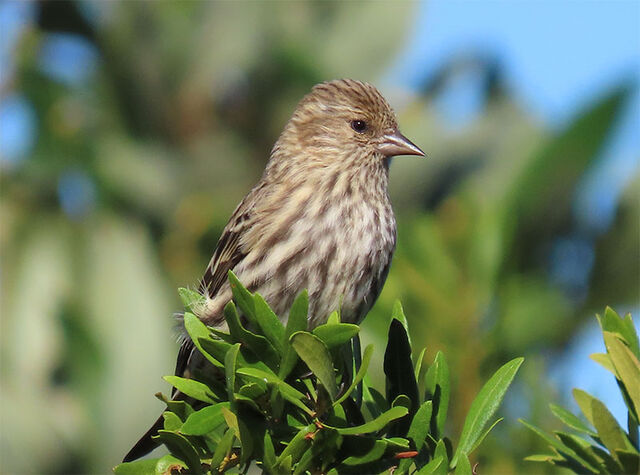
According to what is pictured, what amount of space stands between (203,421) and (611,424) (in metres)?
0.91

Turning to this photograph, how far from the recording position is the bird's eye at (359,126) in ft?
15.5

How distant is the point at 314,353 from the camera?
2451 mm

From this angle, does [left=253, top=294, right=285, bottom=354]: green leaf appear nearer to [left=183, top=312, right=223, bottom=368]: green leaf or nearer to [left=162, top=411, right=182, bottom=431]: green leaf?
[left=183, top=312, right=223, bottom=368]: green leaf

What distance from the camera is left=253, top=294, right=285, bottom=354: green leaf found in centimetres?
256

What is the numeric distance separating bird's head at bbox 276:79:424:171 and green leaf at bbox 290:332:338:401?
87.0 inches

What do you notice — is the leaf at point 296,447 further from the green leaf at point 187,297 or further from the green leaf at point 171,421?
the green leaf at point 187,297

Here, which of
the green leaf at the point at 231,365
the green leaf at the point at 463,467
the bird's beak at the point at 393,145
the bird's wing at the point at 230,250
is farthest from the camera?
the bird's beak at the point at 393,145

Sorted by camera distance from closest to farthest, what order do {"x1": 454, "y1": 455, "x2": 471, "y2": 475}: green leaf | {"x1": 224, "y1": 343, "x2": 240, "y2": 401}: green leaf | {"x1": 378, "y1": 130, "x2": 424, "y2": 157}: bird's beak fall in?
{"x1": 454, "y1": 455, "x2": 471, "y2": 475}: green leaf < {"x1": 224, "y1": 343, "x2": 240, "y2": 401}: green leaf < {"x1": 378, "y1": 130, "x2": 424, "y2": 157}: bird's beak

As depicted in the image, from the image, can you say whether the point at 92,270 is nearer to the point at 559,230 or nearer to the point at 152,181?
the point at 152,181

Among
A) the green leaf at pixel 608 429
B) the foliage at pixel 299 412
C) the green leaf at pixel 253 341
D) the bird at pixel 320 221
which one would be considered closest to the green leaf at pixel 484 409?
the foliage at pixel 299 412

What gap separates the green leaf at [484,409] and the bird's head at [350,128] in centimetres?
213

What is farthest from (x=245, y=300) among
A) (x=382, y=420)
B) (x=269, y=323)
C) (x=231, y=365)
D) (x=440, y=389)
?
(x=440, y=389)

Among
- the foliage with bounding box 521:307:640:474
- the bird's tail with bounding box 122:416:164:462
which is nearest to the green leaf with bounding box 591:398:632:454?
the foliage with bounding box 521:307:640:474

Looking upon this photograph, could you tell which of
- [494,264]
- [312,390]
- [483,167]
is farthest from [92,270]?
[312,390]
